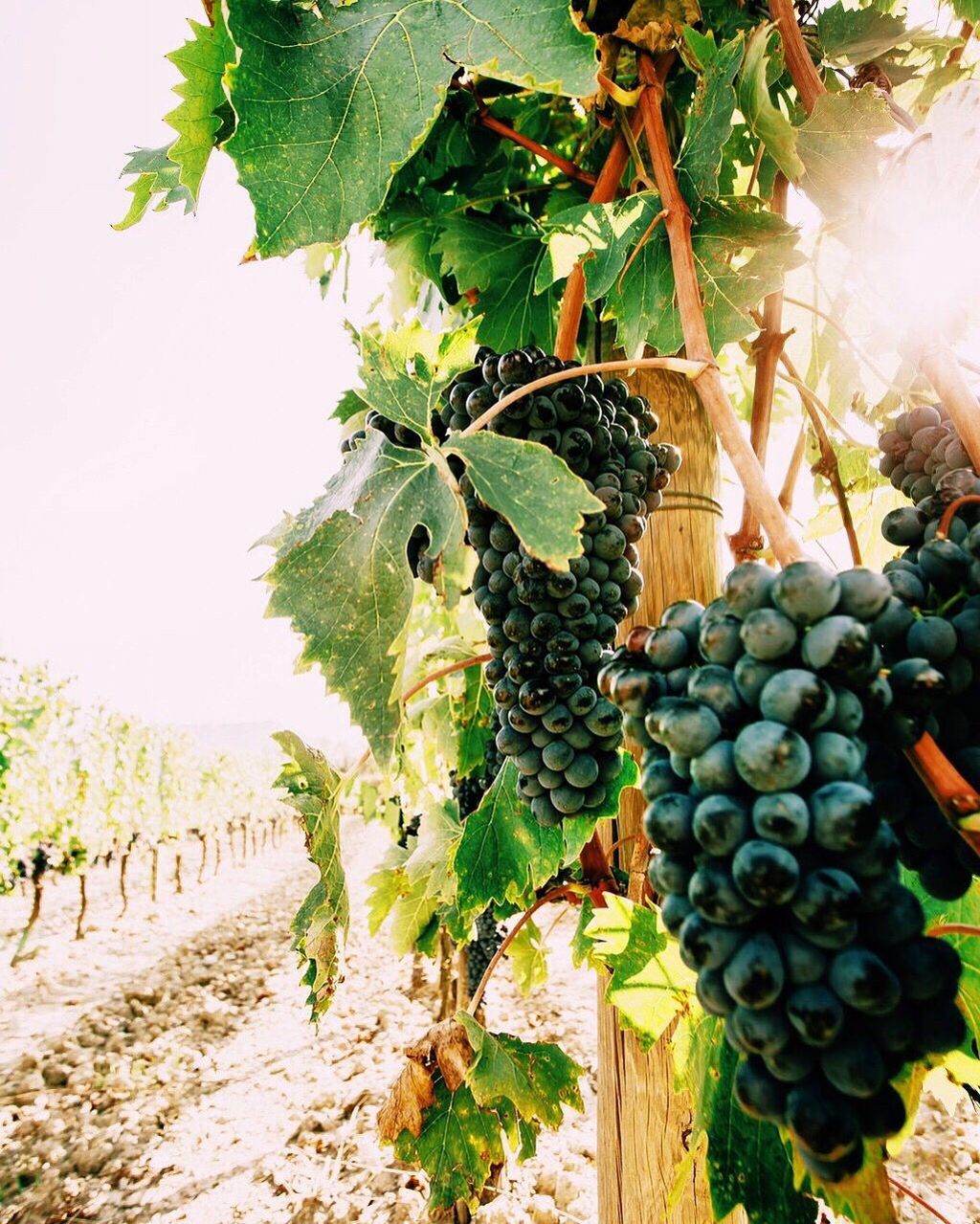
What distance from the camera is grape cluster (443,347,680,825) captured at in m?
0.94

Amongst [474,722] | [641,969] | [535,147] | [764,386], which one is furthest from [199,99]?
[474,722]

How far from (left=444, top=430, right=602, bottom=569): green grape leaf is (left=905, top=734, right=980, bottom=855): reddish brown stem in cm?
32

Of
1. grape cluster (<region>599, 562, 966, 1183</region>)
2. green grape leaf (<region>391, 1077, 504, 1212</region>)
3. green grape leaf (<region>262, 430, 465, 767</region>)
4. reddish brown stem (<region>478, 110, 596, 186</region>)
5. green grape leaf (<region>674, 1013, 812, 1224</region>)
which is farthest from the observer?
green grape leaf (<region>391, 1077, 504, 1212</region>)

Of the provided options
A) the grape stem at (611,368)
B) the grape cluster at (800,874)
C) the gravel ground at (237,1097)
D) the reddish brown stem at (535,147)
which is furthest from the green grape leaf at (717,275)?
the gravel ground at (237,1097)

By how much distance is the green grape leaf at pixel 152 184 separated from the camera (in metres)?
1.24

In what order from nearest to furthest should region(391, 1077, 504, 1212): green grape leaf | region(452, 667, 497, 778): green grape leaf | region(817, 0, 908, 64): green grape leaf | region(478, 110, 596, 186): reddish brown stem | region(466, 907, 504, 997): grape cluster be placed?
region(817, 0, 908, 64): green grape leaf → region(478, 110, 596, 186): reddish brown stem → region(391, 1077, 504, 1212): green grape leaf → region(452, 667, 497, 778): green grape leaf → region(466, 907, 504, 997): grape cluster

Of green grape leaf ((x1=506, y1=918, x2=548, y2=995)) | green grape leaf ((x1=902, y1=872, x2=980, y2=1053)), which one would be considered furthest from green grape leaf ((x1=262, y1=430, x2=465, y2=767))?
green grape leaf ((x1=506, y1=918, x2=548, y2=995))

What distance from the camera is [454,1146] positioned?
57.1 inches

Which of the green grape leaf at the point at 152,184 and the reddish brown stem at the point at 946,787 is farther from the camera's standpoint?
the green grape leaf at the point at 152,184

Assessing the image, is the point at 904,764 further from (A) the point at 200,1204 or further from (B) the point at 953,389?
(A) the point at 200,1204

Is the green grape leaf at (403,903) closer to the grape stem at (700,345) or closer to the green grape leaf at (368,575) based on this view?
the green grape leaf at (368,575)

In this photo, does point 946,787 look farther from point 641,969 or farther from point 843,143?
point 843,143

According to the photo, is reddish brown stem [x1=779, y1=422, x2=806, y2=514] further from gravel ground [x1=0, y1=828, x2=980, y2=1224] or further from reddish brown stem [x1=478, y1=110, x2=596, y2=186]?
gravel ground [x1=0, y1=828, x2=980, y2=1224]

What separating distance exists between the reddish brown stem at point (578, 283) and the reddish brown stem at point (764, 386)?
0.27 m
